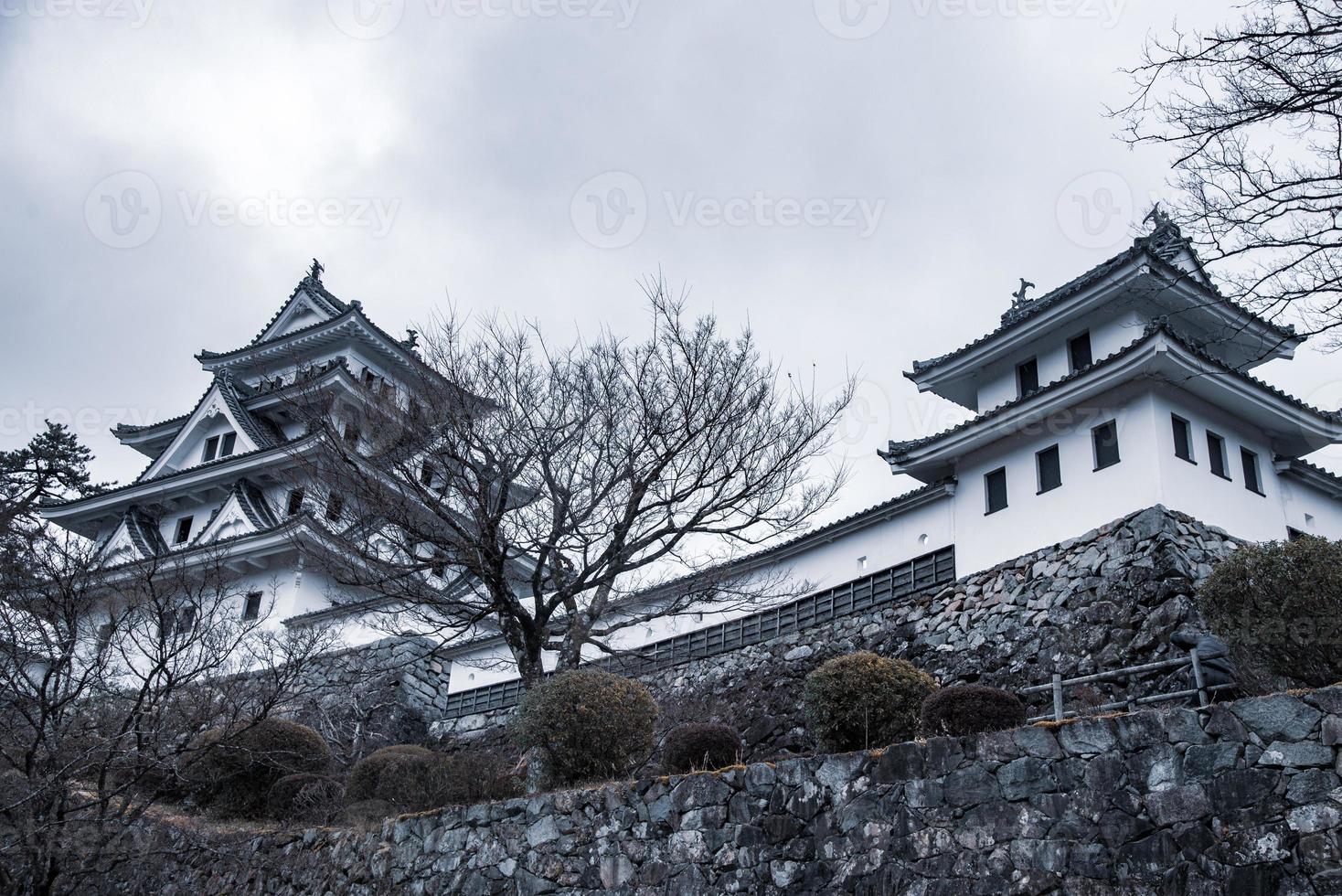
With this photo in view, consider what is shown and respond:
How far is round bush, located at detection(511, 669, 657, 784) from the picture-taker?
43.8 ft

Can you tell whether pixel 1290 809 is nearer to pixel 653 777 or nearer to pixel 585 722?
pixel 653 777

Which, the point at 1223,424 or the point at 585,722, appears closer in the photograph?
the point at 585,722

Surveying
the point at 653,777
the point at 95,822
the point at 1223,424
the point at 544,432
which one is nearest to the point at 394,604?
the point at 544,432

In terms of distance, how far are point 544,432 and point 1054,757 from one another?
354 inches

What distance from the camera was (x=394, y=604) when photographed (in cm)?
2341

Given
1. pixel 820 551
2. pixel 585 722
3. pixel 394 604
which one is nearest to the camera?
pixel 585 722

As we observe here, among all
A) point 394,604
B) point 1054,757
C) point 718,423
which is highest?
point 718,423

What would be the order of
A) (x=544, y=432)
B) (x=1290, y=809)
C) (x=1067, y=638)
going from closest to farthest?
(x=1290, y=809), (x=1067, y=638), (x=544, y=432)

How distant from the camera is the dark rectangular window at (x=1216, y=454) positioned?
16234 millimetres

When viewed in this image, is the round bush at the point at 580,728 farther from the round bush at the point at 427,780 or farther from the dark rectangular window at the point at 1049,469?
the dark rectangular window at the point at 1049,469

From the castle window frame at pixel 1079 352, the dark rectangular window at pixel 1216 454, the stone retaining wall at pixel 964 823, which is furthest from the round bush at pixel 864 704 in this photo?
the castle window frame at pixel 1079 352

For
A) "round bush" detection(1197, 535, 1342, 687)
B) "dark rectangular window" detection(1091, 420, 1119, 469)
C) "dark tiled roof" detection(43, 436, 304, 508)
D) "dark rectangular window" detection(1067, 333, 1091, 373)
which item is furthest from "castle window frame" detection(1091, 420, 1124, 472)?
"dark tiled roof" detection(43, 436, 304, 508)

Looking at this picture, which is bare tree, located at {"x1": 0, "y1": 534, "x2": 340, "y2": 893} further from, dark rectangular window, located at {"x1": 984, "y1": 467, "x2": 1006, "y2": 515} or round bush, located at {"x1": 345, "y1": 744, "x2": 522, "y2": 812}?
dark rectangular window, located at {"x1": 984, "y1": 467, "x2": 1006, "y2": 515}

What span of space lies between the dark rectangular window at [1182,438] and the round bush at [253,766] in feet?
45.2
